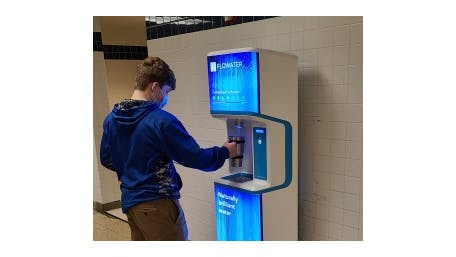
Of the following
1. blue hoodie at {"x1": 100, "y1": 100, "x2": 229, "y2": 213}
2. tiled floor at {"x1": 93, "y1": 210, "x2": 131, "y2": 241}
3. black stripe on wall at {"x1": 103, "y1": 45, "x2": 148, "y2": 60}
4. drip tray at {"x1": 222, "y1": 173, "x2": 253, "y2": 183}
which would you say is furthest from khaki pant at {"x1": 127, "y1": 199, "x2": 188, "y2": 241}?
black stripe on wall at {"x1": 103, "y1": 45, "x2": 148, "y2": 60}

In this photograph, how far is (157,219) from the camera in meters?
2.12

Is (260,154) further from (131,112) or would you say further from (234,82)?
(131,112)

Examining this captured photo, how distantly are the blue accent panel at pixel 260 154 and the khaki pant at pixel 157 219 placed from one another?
22.1 inches

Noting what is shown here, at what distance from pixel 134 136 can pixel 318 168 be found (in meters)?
1.27

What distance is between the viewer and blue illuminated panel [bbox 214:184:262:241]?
7.19 feet

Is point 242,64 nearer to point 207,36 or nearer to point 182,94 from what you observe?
point 207,36

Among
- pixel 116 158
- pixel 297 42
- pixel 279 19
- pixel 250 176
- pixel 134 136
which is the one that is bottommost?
pixel 250 176

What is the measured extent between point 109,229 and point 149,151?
8.20ft

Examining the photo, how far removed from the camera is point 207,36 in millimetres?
3080

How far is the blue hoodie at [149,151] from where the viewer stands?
2018 mm

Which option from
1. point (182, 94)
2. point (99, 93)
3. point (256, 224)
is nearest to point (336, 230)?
point (256, 224)

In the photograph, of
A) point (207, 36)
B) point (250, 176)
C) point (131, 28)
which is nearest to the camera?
point (250, 176)

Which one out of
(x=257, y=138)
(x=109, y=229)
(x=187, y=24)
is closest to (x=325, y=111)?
(x=257, y=138)

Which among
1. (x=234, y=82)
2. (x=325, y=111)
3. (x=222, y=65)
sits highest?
(x=222, y=65)
